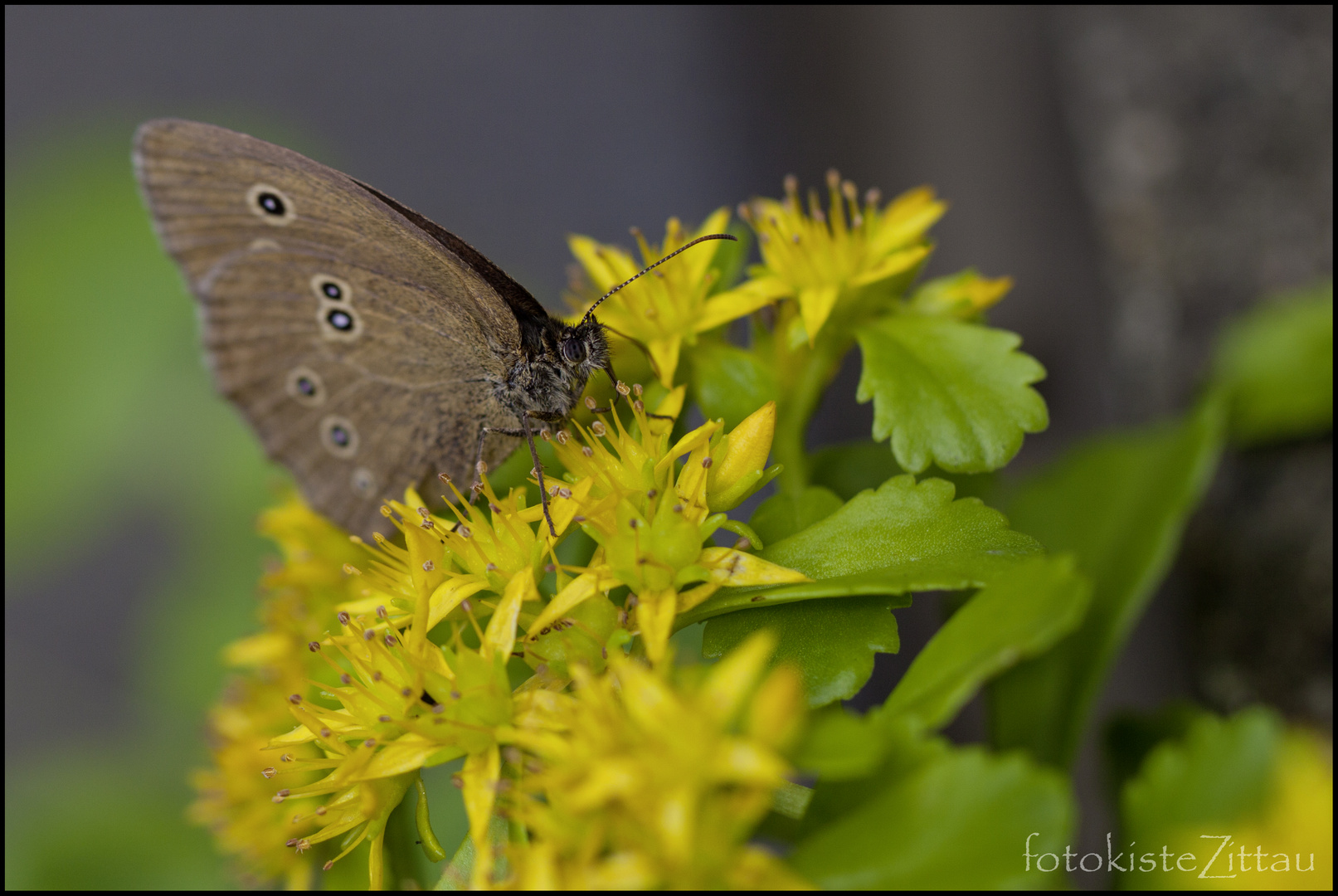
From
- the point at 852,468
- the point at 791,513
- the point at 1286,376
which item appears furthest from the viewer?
the point at 1286,376

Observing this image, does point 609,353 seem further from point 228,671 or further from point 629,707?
point 228,671

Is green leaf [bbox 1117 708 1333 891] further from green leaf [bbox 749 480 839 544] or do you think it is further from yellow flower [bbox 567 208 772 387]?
yellow flower [bbox 567 208 772 387]

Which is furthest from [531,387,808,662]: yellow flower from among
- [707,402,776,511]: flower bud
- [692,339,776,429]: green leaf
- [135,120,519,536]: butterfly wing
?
[135,120,519,536]: butterfly wing

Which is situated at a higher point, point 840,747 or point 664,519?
point 664,519

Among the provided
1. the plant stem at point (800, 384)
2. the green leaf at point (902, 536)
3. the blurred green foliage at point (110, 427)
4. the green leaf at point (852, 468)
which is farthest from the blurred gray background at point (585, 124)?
the green leaf at point (902, 536)

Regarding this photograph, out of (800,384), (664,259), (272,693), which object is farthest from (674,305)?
(272,693)

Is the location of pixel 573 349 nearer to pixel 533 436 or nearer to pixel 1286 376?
pixel 533 436
